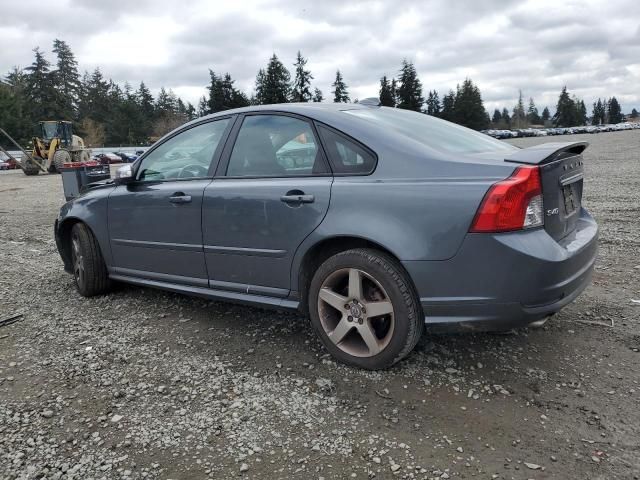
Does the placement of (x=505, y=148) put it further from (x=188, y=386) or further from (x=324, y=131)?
(x=188, y=386)

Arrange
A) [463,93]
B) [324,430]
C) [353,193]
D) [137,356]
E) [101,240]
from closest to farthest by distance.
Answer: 1. [324,430]
2. [353,193]
3. [137,356]
4. [101,240]
5. [463,93]

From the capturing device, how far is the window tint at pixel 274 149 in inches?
124

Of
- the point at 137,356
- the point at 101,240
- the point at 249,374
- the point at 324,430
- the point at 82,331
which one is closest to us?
the point at 324,430

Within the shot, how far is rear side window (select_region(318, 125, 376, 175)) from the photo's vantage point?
9.45ft

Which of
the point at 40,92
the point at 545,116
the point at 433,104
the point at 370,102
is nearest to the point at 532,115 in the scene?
the point at 545,116

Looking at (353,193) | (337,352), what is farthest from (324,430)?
(353,193)

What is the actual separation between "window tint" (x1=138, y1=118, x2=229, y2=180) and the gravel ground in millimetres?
1131

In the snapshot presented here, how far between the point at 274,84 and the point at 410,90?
74.4 feet

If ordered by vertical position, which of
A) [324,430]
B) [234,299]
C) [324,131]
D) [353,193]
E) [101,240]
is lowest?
[324,430]

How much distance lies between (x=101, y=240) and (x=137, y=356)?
4.80ft

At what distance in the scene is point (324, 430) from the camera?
2.45 metres

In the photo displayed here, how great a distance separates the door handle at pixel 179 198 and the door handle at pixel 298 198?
2.83ft

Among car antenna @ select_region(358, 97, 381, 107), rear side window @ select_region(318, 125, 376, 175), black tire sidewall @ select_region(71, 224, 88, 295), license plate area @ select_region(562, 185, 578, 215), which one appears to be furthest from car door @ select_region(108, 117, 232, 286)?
license plate area @ select_region(562, 185, 578, 215)

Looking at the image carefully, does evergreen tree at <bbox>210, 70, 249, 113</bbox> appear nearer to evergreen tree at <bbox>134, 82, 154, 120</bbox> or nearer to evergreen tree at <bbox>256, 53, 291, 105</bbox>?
evergreen tree at <bbox>256, 53, 291, 105</bbox>
